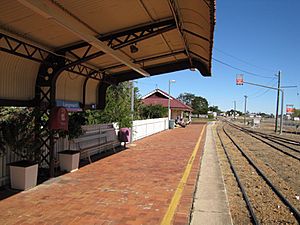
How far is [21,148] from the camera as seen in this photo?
6789 millimetres

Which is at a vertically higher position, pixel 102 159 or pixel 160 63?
pixel 160 63

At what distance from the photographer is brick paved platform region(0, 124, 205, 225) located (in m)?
5.05

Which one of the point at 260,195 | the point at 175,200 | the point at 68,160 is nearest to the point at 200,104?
the point at 68,160

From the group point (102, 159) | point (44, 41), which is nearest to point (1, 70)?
point (44, 41)

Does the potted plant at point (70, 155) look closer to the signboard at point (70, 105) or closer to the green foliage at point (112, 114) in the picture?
the signboard at point (70, 105)

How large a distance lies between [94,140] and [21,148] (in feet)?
16.7

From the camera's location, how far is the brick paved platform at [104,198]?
5051mm

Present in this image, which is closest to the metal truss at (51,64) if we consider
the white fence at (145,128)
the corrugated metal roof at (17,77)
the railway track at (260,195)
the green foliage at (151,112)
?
the corrugated metal roof at (17,77)

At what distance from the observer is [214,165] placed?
1066 centimetres

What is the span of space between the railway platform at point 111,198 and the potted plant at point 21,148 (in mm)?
310

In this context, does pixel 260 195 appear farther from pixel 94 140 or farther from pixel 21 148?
pixel 94 140

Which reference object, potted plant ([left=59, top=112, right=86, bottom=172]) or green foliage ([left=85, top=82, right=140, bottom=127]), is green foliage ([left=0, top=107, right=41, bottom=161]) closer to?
potted plant ([left=59, top=112, right=86, bottom=172])

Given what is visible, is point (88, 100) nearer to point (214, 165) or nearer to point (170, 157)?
point (170, 157)

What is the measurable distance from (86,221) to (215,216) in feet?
7.33
